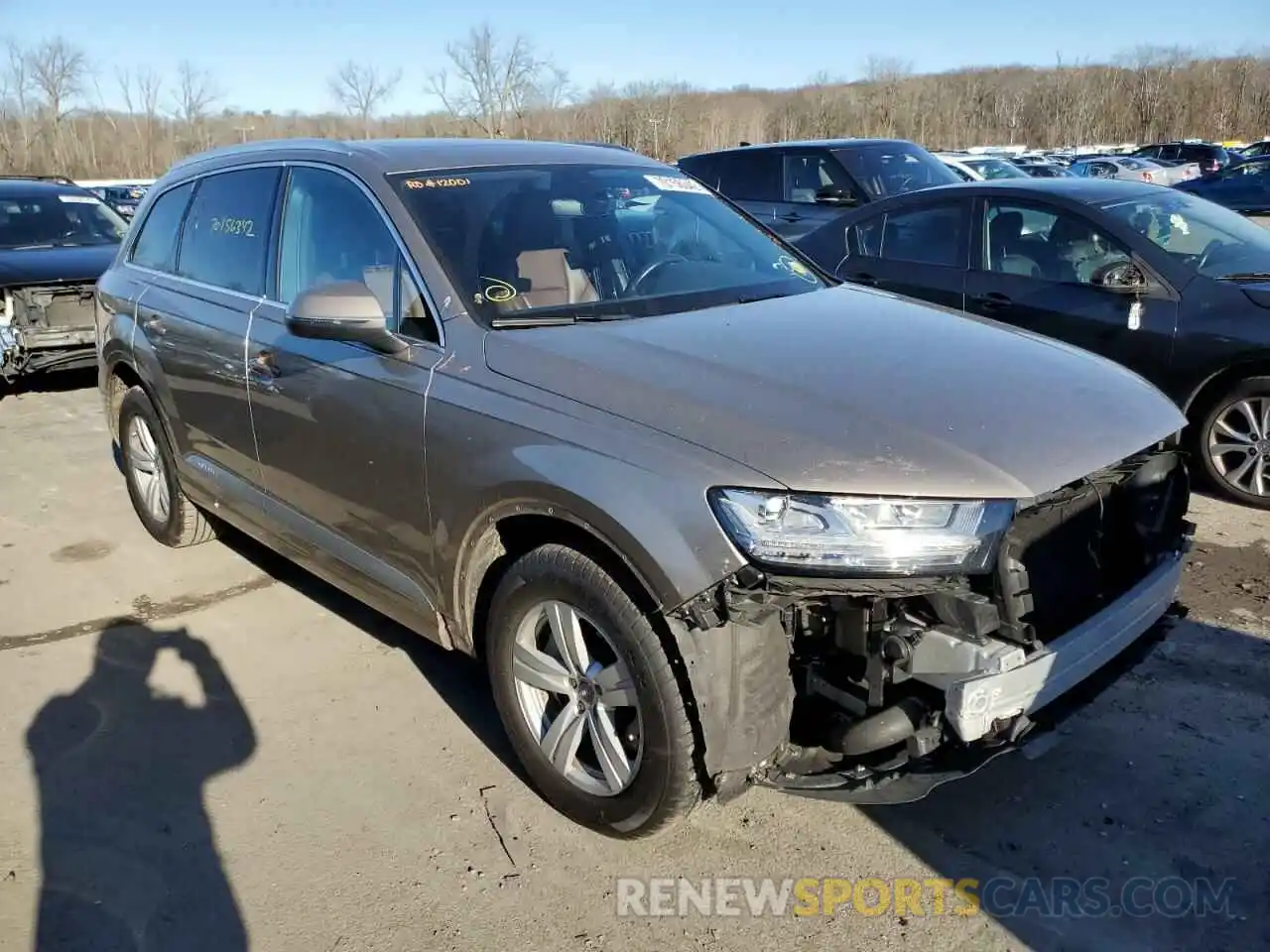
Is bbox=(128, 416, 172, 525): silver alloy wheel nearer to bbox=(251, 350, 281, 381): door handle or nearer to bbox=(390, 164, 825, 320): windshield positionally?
bbox=(251, 350, 281, 381): door handle

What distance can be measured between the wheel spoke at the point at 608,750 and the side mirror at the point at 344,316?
4.18 ft

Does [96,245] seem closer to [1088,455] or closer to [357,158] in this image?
[357,158]

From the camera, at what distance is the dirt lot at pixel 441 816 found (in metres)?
2.63

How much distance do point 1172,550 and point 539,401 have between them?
196 centimetres

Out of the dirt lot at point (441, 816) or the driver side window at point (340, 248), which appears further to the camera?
the driver side window at point (340, 248)

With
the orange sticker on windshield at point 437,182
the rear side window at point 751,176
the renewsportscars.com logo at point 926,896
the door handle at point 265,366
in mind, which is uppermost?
the rear side window at point 751,176

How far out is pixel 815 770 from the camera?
2.53m

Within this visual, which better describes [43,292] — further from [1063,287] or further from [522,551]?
[1063,287]

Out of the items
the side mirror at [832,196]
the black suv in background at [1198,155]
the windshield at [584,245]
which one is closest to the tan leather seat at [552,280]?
the windshield at [584,245]

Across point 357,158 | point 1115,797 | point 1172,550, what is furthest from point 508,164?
point 1115,797

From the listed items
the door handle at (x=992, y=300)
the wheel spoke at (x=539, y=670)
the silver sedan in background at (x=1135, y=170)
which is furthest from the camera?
the silver sedan in background at (x=1135, y=170)

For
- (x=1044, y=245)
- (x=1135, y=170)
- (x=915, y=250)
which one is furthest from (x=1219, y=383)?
(x=1135, y=170)

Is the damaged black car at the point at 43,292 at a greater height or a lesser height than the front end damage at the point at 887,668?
greater

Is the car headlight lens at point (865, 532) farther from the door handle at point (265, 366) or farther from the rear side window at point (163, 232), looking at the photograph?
the rear side window at point (163, 232)
